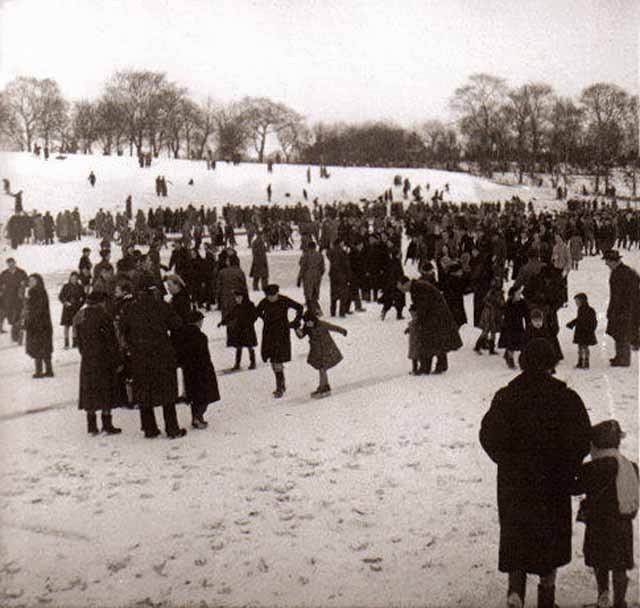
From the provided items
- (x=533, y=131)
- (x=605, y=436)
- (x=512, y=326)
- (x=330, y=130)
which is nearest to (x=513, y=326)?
(x=512, y=326)

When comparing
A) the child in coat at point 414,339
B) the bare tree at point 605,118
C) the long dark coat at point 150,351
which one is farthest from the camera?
the bare tree at point 605,118

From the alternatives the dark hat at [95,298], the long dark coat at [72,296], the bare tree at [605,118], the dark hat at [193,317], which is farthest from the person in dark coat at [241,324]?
the bare tree at [605,118]

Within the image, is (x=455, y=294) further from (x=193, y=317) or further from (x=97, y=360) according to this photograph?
(x=97, y=360)

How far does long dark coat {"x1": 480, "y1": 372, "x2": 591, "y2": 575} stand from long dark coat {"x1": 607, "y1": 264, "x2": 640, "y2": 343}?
6069 mm

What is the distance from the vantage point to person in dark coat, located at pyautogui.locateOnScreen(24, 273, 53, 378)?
31.0 ft

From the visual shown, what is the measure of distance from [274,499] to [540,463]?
2330 millimetres

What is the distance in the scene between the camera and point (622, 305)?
9539mm

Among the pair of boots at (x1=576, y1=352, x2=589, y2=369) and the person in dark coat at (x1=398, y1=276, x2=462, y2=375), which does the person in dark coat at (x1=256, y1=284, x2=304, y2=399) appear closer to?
the person in dark coat at (x1=398, y1=276, x2=462, y2=375)

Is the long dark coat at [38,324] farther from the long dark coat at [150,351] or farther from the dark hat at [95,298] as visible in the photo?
the long dark coat at [150,351]

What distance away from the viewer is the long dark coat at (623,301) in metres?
9.48

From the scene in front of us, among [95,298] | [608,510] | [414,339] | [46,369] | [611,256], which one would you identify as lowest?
[46,369]

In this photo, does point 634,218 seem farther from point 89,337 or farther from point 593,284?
point 89,337

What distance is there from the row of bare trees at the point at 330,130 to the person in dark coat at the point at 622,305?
22.6m

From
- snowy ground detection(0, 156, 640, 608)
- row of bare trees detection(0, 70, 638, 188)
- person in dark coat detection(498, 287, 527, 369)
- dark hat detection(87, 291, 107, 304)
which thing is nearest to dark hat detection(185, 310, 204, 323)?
dark hat detection(87, 291, 107, 304)
